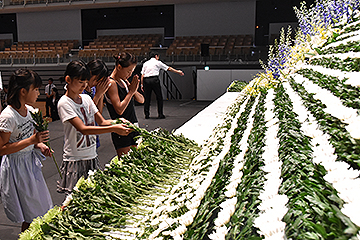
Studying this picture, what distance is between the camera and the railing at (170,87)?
1063 centimetres

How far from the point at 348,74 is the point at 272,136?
556 millimetres

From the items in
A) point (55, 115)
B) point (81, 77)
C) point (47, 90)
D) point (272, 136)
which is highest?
point (81, 77)

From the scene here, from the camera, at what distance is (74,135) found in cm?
206

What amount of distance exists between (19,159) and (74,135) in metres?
0.37

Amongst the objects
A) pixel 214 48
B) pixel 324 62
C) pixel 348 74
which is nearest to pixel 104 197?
pixel 348 74

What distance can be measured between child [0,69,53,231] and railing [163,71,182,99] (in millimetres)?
8431

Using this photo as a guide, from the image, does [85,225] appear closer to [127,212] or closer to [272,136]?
[127,212]

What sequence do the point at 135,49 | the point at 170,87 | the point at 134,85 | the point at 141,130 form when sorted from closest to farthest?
the point at 141,130
the point at 134,85
the point at 170,87
the point at 135,49

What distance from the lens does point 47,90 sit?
30.9ft

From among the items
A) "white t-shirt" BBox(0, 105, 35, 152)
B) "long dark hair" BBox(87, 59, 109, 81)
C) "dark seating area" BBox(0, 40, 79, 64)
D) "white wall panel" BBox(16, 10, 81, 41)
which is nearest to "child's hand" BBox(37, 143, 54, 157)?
"white t-shirt" BBox(0, 105, 35, 152)

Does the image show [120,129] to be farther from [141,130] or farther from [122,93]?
[122,93]

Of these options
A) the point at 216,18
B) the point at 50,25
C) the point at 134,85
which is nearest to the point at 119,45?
the point at 216,18

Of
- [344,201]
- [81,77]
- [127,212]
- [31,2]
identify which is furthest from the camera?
[31,2]

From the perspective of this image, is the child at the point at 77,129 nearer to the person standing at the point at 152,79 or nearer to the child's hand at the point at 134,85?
the child's hand at the point at 134,85
